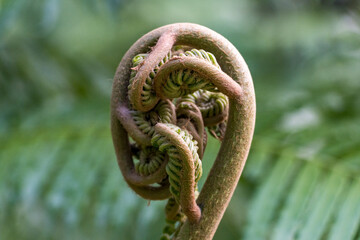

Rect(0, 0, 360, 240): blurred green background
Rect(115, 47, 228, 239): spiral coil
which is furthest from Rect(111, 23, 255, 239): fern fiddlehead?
Rect(0, 0, 360, 240): blurred green background

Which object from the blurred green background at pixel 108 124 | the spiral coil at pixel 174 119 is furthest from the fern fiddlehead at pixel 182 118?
the blurred green background at pixel 108 124

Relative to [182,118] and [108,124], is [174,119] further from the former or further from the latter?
[108,124]

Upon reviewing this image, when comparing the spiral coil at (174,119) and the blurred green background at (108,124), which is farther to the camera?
the blurred green background at (108,124)

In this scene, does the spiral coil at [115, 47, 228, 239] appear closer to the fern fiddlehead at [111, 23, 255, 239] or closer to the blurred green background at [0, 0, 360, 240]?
the fern fiddlehead at [111, 23, 255, 239]

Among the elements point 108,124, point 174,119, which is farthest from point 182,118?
point 108,124

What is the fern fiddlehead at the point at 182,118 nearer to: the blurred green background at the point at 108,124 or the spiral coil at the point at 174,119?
the spiral coil at the point at 174,119

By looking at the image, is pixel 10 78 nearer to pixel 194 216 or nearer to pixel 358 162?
pixel 358 162
